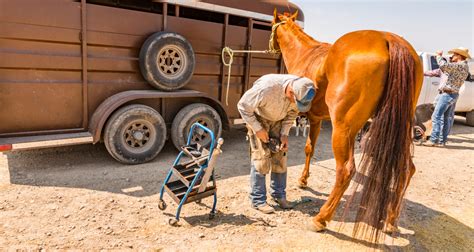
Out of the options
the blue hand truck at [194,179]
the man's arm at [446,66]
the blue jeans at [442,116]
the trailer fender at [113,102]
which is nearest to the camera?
the blue hand truck at [194,179]

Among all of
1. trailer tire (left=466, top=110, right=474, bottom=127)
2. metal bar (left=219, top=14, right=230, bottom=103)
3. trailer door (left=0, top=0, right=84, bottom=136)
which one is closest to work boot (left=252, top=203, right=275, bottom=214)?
metal bar (left=219, top=14, right=230, bottom=103)

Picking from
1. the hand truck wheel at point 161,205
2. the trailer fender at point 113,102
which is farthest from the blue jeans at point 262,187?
the trailer fender at point 113,102

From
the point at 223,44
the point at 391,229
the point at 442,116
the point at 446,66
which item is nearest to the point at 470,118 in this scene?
the point at 442,116

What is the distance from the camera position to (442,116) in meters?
6.67

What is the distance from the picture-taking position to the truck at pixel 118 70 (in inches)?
145

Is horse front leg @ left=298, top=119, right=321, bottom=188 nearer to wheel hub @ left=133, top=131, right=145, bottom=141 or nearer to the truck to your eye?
the truck

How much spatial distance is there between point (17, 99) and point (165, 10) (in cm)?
218

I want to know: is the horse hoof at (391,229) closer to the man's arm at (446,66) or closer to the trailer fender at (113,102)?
the trailer fender at (113,102)

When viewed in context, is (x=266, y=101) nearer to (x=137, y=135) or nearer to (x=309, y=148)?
(x=309, y=148)

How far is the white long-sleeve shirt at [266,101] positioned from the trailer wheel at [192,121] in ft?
6.28

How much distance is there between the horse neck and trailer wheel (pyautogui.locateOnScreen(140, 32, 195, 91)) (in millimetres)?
1370

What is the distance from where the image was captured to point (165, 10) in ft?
14.7

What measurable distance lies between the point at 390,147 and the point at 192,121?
2936mm

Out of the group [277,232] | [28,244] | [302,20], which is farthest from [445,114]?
[28,244]
